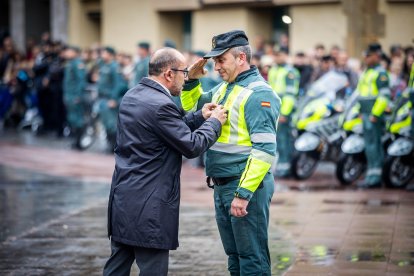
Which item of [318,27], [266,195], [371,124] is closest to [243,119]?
[266,195]

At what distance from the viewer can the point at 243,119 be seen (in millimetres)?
6754

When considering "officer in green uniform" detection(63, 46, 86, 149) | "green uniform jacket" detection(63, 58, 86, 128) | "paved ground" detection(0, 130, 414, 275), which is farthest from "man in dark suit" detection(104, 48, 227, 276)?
"green uniform jacket" detection(63, 58, 86, 128)

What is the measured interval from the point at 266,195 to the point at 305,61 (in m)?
11.7

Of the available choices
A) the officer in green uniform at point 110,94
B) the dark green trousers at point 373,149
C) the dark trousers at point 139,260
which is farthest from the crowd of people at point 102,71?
the dark trousers at point 139,260

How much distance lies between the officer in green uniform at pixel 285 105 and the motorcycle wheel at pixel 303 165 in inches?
7.6

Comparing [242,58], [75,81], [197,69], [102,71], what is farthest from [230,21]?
[242,58]

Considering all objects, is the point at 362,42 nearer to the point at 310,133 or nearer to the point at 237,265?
the point at 310,133

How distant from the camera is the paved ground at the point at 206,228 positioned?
29.5 ft

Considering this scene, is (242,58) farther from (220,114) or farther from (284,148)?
(284,148)

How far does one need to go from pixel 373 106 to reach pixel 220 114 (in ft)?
25.8

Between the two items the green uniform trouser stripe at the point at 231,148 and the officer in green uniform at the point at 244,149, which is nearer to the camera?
the officer in green uniform at the point at 244,149

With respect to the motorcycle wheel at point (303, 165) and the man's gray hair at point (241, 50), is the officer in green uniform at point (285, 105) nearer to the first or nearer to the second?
the motorcycle wheel at point (303, 165)

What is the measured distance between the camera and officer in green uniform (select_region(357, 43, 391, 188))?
1408cm

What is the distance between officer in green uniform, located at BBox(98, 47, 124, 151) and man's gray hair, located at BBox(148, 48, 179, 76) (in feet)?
41.6
